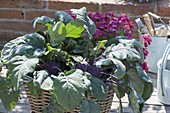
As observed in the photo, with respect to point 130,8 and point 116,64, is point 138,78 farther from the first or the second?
point 130,8

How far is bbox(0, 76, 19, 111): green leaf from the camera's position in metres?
1.73

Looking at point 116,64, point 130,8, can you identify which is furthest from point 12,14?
point 116,64

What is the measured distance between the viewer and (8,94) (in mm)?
1744

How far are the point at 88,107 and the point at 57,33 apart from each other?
0.38m

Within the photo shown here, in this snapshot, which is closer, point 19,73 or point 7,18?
point 19,73

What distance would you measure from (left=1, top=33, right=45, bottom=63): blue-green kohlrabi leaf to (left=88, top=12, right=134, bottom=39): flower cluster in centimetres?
34

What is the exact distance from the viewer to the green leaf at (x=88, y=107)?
1574 mm

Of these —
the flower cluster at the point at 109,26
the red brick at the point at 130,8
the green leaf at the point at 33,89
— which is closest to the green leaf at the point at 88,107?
the green leaf at the point at 33,89

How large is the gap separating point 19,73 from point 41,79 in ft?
0.31

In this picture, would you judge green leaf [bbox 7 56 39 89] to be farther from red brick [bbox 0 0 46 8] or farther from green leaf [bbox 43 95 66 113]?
red brick [bbox 0 0 46 8]

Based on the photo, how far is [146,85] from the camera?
182 centimetres

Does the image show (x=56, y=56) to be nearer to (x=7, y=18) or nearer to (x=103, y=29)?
(x=103, y=29)

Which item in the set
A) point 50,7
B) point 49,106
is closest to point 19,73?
Result: point 49,106

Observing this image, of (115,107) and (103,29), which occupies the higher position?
(103,29)
